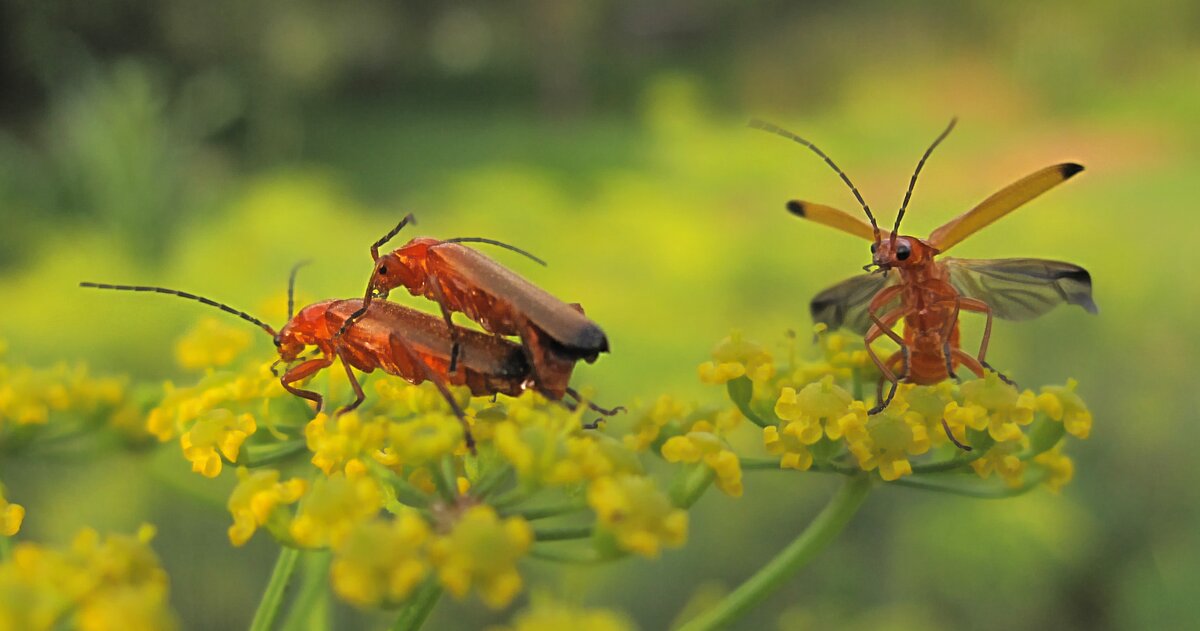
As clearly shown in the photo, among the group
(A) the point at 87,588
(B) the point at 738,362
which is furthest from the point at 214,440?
(B) the point at 738,362

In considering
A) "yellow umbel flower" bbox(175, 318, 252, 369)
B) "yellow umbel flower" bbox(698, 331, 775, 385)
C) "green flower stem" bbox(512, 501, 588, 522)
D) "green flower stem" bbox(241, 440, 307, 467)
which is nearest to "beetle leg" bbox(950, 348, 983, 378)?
"yellow umbel flower" bbox(698, 331, 775, 385)

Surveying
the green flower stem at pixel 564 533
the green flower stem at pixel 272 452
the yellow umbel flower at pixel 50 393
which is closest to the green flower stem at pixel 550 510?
the green flower stem at pixel 564 533

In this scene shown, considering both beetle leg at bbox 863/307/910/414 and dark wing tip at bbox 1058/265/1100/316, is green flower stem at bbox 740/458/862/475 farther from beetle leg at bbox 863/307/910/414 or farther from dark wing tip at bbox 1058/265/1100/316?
dark wing tip at bbox 1058/265/1100/316

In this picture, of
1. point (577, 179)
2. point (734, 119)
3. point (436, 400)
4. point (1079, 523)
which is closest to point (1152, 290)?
point (1079, 523)

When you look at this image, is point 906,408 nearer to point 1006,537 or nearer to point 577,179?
point 1006,537

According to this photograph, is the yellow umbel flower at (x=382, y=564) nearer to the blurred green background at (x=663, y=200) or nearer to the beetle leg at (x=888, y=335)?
the beetle leg at (x=888, y=335)

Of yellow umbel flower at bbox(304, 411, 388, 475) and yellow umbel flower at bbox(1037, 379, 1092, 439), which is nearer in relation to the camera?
yellow umbel flower at bbox(304, 411, 388, 475)

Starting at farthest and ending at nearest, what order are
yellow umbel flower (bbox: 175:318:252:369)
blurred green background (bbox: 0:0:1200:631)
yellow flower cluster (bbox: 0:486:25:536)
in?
1. blurred green background (bbox: 0:0:1200:631)
2. yellow umbel flower (bbox: 175:318:252:369)
3. yellow flower cluster (bbox: 0:486:25:536)
